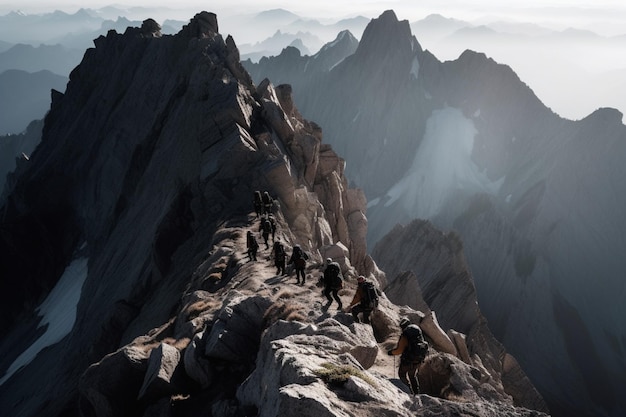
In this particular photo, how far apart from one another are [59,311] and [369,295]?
2241 inches

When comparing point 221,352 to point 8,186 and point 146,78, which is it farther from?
point 8,186

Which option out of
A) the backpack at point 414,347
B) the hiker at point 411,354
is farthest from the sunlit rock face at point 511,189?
the backpack at point 414,347

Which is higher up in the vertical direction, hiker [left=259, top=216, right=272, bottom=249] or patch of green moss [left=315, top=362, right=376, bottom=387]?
patch of green moss [left=315, top=362, right=376, bottom=387]

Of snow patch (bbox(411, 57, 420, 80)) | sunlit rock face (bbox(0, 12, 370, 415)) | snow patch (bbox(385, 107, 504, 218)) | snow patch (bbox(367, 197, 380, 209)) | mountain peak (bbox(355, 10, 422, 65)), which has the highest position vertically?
mountain peak (bbox(355, 10, 422, 65))

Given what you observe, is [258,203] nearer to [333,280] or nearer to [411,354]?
[333,280]

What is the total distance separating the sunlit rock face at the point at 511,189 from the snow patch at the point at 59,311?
7548cm

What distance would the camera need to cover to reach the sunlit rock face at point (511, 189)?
106 m

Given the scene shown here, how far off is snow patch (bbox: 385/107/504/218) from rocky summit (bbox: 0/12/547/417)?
93.5 metres

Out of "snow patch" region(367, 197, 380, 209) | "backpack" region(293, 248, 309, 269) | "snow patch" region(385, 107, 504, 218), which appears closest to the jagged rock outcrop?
"backpack" region(293, 248, 309, 269)

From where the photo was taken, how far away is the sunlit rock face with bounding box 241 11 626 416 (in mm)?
105500

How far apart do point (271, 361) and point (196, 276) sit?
18.7 m

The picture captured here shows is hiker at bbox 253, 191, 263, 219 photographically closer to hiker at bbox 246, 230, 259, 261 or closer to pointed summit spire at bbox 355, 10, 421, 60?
hiker at bbox 246, 230, 259, 261

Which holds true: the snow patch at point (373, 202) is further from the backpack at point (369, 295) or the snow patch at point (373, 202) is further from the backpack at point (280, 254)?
the backpack at point (369, 295)

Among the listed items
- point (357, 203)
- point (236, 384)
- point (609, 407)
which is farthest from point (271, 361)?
point (609, 407)
